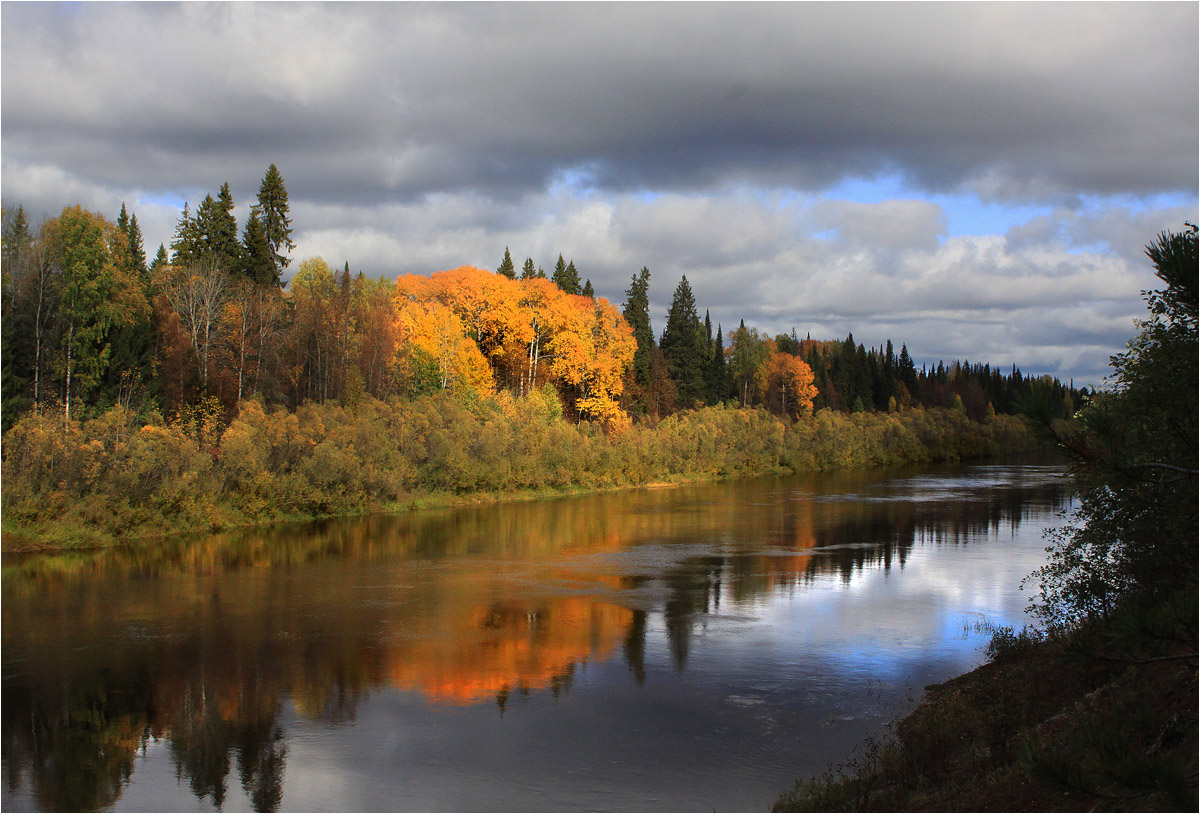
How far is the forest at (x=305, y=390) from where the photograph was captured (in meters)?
36.2

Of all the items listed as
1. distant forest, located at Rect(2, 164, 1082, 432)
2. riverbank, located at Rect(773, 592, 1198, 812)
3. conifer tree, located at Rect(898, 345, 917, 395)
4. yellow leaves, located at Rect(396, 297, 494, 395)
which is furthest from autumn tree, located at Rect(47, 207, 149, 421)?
conifer tree, located at Rect(898, 345, 917, 395)

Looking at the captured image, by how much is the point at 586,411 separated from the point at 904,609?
148 ft

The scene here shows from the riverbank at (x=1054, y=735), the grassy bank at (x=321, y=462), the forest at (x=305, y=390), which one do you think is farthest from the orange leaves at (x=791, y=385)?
the riverbank at (x=1054, y=735)

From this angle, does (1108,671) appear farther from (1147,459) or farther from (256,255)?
(256,255)

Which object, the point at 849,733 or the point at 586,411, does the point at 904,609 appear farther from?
the point at 586,411

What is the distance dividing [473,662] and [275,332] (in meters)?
33.7

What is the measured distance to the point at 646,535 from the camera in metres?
40.9

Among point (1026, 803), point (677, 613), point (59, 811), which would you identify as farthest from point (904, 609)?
point (59, 811)

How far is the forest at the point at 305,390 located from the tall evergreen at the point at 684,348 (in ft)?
0.77

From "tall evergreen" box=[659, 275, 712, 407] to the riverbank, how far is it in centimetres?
7012

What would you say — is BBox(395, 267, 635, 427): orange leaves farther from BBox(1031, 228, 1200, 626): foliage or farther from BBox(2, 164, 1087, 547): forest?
BBox(1031, 228, 1200, 626): foliage

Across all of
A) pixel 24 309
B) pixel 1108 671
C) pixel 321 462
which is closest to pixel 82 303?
pixel 24 309

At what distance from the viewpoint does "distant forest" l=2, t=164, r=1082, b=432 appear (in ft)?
133

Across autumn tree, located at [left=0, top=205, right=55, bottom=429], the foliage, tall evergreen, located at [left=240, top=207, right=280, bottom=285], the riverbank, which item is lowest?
the riverbank
